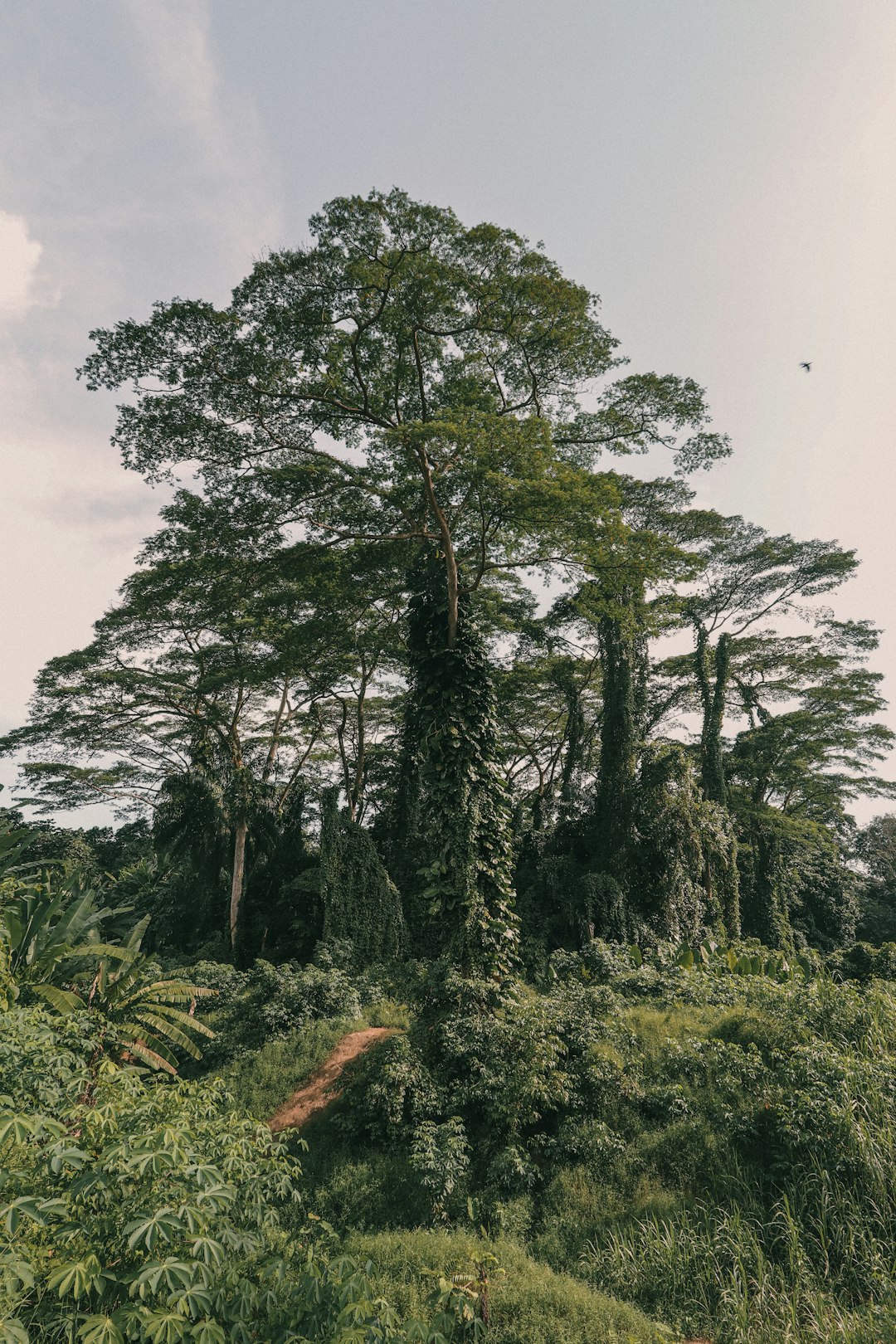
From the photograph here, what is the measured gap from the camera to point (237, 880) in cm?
1588

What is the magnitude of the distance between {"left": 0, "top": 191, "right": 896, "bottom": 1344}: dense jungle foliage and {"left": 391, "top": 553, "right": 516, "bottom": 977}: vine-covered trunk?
52 millimetres

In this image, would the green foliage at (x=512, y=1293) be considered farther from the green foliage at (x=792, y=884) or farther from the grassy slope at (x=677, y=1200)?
the green foliage at (x=792, y=884)

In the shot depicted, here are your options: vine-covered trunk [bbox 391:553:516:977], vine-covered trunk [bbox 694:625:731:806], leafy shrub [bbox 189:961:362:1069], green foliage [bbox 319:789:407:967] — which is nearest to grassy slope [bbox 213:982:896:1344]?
leafy shrub [bbox 189:961:362:1069]

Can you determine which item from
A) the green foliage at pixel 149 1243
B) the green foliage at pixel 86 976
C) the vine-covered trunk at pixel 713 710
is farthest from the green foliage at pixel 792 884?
the green foliage at pixel 149 1243

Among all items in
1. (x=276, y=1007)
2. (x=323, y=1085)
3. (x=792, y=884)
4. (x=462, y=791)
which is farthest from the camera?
(x=792, y=884)

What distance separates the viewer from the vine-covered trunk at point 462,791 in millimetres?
8219

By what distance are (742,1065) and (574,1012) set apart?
1849 millimetres

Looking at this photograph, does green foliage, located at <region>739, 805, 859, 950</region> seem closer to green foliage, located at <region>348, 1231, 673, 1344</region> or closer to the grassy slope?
the grassy slope

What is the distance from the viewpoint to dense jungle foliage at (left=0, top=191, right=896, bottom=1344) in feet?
11.1

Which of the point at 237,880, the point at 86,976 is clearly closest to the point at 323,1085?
the point at 86,976

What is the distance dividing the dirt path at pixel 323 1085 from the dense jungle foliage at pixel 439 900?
11.2 inches

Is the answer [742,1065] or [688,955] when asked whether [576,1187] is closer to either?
[742,1065]

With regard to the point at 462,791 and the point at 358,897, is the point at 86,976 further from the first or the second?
the point at 358,897

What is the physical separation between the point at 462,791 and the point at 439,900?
1.35 m
